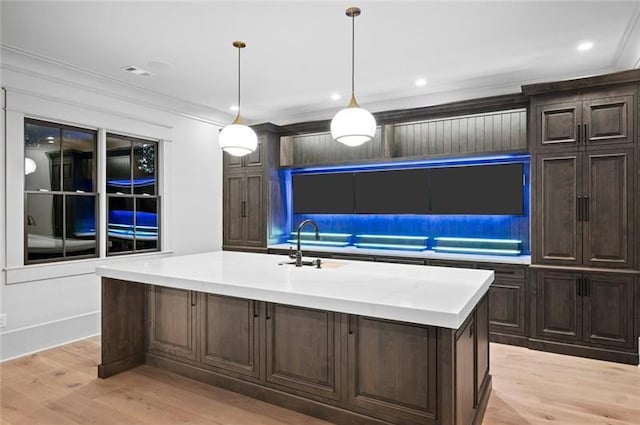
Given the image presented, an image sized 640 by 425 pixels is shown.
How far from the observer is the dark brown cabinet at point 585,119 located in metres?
3.48

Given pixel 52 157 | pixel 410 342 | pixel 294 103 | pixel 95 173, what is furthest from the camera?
pixel 294 103

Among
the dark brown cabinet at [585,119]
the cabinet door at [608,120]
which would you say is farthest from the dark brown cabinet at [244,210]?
the cabinet door at [608,120]

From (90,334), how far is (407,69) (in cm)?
445

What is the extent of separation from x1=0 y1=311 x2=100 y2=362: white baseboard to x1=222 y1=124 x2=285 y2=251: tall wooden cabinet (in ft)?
6.94

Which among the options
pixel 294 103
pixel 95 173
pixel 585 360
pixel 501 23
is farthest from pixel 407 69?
pixel 95 173

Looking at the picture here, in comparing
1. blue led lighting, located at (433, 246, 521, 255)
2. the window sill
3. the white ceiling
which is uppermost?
the white ceiling

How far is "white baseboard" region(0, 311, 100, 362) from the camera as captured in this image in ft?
11.8

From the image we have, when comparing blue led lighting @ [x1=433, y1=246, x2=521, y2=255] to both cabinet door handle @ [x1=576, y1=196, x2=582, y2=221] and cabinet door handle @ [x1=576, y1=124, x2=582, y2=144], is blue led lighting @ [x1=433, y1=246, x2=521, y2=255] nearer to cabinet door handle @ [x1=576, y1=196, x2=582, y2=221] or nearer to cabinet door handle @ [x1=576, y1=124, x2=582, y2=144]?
cabinet door handle @ [x1=576, y1=196, x2=582, y2=221]

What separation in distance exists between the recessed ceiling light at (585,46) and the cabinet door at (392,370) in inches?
117

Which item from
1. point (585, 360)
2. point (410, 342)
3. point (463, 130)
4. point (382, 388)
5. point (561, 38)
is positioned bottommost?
point (585, 360)

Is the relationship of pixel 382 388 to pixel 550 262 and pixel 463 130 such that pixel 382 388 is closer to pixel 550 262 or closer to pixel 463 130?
pixel 550 262

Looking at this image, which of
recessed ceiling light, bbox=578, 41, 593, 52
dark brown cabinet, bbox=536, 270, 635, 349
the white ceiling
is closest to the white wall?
the white ceiling

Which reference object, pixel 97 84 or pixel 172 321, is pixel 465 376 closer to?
pixel 172 321

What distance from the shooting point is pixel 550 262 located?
12.4ft
